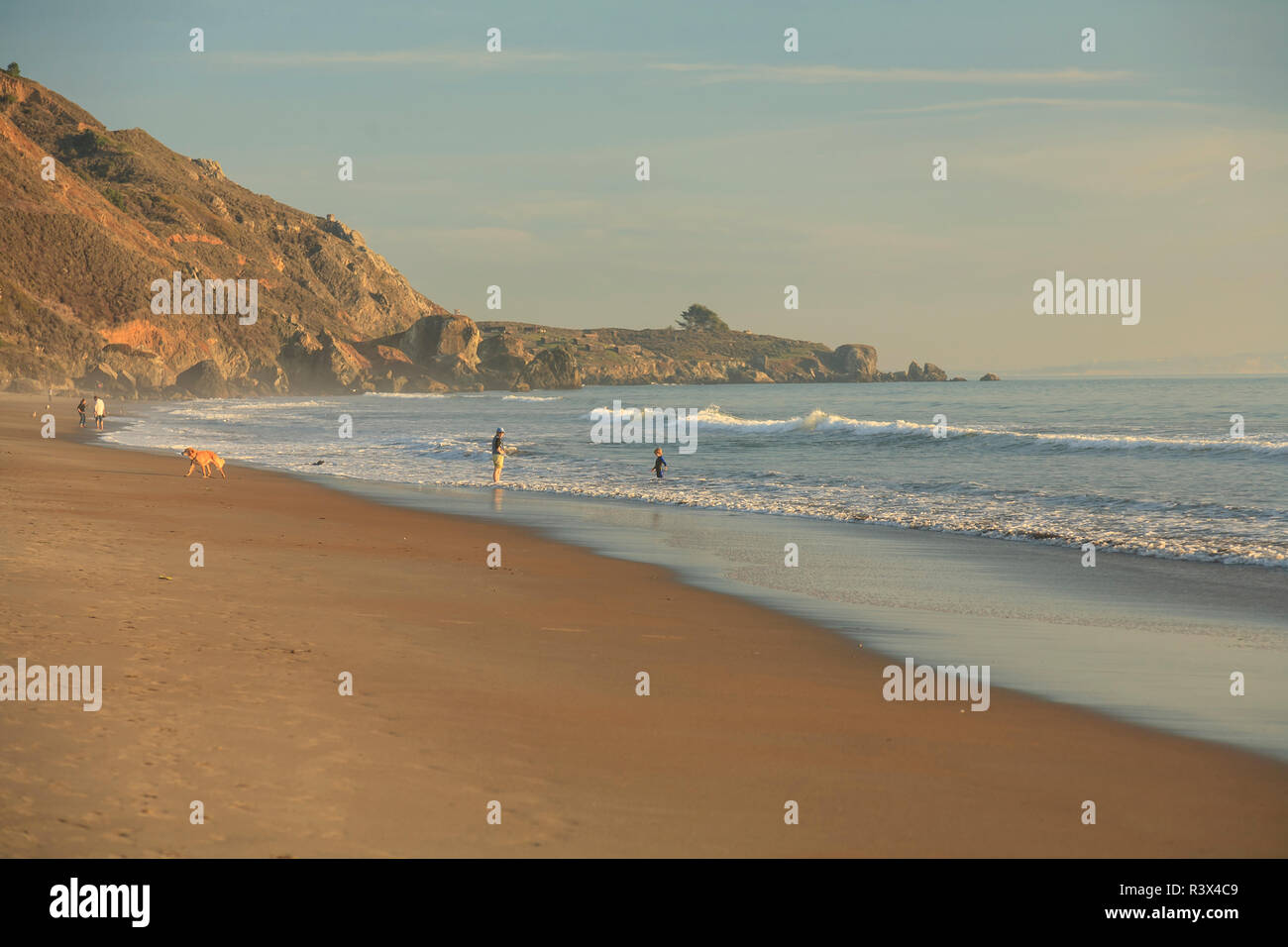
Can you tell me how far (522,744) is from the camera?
5.58 metres

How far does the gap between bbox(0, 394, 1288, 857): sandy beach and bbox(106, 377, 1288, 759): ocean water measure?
1.27m

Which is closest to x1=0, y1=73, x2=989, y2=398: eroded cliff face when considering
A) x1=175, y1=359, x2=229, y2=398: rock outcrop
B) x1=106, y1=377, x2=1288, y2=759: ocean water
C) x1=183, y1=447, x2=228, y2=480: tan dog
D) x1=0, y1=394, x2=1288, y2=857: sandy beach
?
x1=175, y1=359, x2=229, y2=398: rock outcrop

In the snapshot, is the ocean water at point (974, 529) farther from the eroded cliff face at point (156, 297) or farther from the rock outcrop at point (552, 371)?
the rock outcrop at point (552, 371)

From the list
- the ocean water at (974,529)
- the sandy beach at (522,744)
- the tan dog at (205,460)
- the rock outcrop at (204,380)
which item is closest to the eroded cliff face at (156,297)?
the rock outcrop at (204,380)

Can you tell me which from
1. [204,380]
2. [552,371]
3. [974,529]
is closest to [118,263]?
[204,380]

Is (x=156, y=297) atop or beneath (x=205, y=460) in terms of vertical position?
atop

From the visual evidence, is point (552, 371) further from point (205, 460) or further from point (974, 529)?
point (974, 529)

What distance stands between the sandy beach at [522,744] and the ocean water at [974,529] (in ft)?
4.17

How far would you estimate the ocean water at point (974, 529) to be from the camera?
8.48 meters

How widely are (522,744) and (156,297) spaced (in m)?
115

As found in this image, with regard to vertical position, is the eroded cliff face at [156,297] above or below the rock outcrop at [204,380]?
above

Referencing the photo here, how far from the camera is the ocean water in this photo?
8.48 m

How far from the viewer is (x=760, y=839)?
14.7 ft

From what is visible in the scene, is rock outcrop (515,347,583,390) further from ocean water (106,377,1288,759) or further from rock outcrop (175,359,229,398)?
ocean water (106,377,1288,759)
